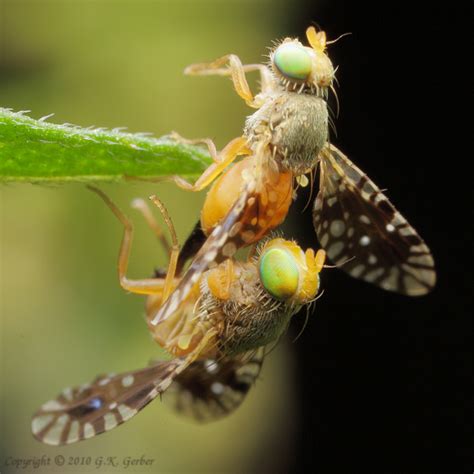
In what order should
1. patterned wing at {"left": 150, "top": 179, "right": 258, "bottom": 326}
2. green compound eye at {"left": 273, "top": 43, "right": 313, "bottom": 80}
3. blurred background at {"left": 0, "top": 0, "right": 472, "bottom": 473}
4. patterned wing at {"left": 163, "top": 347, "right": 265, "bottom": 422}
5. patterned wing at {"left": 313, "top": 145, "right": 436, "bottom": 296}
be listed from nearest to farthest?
patterned wing at {"left": 150, "top": 179, "right": 258, "bottom": 326} → green compound eye at {"left": 273, "top": 43, "right": 313, "bottom": 80} → patterned wing at {"left": 313, "top": 145, "right": 436, "bottom": 296} → patterned wing at {"left": 163, "top": 347, "right": 265, "bottom": 422} → blurred background at {"left": 0, "top": 0, "right": 472, "bottom": 473}

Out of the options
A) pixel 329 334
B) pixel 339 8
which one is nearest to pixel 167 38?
pixel 339 8

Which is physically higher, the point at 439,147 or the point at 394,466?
the point at 439,147

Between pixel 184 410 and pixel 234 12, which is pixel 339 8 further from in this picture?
pixel 184 410

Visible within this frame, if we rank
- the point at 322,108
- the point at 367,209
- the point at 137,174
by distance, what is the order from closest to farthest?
the point at 137,174 → the point at 322,108 → the point at 367,209

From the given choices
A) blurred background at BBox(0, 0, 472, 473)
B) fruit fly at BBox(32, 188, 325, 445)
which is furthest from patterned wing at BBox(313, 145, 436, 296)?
blurred background at BBox(0, 0, 472, 473)

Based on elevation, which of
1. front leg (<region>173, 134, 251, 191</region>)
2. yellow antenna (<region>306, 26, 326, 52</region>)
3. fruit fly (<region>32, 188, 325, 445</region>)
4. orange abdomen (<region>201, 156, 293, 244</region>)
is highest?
yellow antenna (<region>306, 26, 326, 52</region>)

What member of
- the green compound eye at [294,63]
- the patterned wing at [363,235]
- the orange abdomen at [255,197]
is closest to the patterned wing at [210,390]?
the patterned wing at [363,235]

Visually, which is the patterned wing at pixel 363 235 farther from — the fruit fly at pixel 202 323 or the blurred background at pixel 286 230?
the blurred background at pixel 286 230

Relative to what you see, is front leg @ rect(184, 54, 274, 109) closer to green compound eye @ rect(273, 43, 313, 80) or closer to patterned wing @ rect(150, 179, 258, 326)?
green compound eye @ rect(273, 43, 313, 80)
